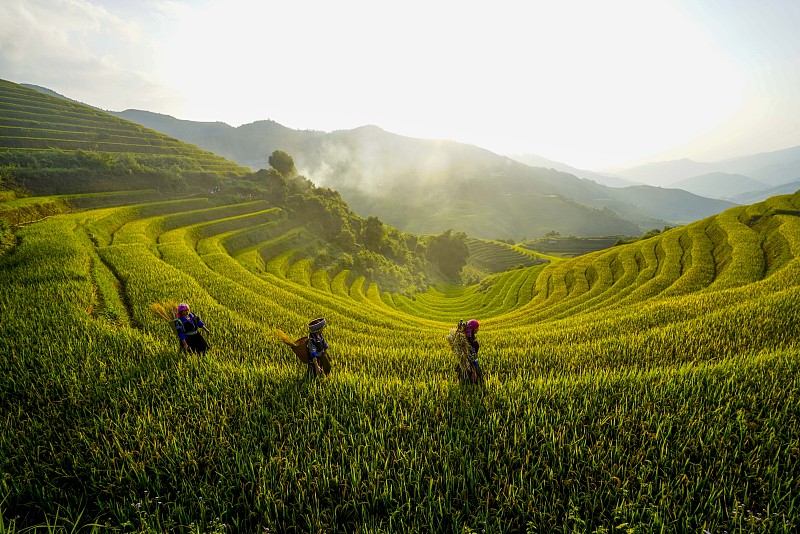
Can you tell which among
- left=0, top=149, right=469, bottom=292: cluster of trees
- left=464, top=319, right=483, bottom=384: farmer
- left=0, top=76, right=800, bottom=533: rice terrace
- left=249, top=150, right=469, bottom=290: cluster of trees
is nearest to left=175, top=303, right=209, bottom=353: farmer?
left=0, top=76, right=800, bottom=533: rice terrace

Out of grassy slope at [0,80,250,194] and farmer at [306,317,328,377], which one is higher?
grassy slope at [0,80,250,194]

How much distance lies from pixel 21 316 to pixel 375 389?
454 inches

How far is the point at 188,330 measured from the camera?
27.3ft

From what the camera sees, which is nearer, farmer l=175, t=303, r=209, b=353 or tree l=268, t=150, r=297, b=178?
farmer l=175, t=303, r=209, b=353

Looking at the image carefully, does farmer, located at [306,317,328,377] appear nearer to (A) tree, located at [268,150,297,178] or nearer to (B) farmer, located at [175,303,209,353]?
(B) farmer, located at [175,303,209,353]

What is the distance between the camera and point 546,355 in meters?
9.19

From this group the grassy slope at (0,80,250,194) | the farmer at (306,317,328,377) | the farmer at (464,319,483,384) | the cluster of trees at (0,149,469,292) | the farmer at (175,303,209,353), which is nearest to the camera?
the farmer at (464,319,483,384)

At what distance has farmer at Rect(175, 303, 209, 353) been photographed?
8156 millimetres

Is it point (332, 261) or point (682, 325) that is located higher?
point (682, 325)

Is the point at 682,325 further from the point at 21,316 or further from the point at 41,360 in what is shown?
the point at 21,316

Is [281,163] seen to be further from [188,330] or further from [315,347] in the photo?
[315,347]

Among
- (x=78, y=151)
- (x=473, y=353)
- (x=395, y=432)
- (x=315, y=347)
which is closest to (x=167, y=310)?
(x=315, y=347)

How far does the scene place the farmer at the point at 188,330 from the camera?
8.16m

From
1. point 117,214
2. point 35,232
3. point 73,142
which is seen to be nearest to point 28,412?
point 35,232
